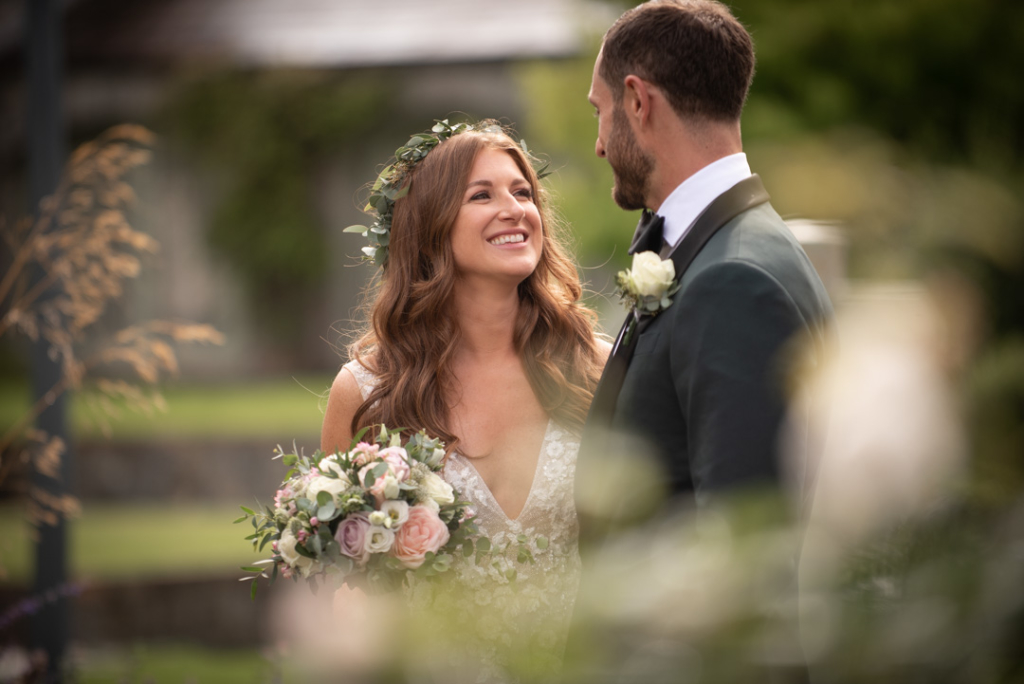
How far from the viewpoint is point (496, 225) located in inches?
130

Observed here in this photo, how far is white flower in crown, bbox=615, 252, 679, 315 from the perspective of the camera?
226 cm

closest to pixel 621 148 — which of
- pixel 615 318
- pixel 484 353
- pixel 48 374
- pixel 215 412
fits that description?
pixel 484 353

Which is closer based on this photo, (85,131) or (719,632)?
(719,632)

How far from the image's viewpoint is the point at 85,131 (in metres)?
15.2

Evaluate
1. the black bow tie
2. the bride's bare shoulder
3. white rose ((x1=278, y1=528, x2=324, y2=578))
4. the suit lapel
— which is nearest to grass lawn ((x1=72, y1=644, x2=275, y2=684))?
the bride's bare shoulder

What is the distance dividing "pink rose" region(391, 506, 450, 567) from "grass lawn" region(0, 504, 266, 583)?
158 inches

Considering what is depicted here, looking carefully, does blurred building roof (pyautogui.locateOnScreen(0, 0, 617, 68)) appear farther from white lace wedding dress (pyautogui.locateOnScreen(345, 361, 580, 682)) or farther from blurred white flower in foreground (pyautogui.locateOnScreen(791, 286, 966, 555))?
blurred white flower in foreground (pyautogui.locateOnScreen(791, 286, 966, 555))

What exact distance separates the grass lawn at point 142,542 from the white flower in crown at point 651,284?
15.7 ft

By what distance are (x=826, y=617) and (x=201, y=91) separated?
15.7m

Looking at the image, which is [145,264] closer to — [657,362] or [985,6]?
[985,6]

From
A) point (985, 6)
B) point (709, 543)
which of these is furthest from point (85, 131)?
point (709, 543)

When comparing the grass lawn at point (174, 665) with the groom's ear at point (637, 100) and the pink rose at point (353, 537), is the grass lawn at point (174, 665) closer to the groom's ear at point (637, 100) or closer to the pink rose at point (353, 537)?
the pink rose at point (353, 537)

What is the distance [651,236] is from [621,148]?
0.24 metres

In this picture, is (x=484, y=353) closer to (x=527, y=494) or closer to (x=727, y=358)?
(x=527, y=494)
